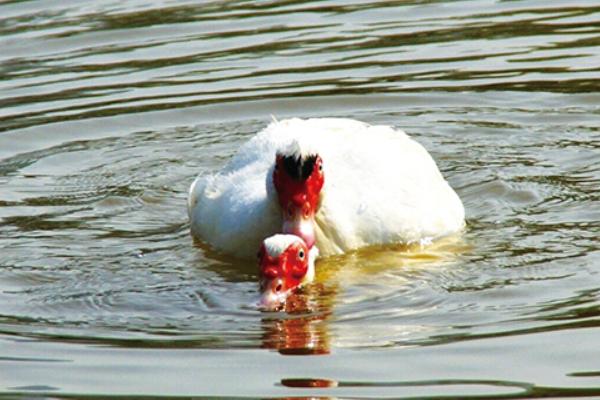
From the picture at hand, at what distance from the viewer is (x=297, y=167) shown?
9883 millimetres

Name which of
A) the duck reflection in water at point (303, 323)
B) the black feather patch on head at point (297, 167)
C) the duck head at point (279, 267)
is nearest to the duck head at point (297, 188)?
the black feather patch on head at point (297, 167)

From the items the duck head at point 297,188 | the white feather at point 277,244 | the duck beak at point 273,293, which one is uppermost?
A: the duck head at point 297,188

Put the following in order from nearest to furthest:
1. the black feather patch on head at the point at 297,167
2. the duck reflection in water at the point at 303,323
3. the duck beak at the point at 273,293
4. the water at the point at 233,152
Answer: the water at the point at 233,152 → the duck reflection in water at the point at 303,323 → the duck beak at the point at 273,293 → the black feather patch on head at the point at 297,167

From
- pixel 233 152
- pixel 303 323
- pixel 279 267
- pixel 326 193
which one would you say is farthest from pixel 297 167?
pixel 233 152

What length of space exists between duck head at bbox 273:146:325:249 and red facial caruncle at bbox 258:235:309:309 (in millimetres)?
250

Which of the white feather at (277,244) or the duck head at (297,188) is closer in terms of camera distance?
the white feather at (277,244)

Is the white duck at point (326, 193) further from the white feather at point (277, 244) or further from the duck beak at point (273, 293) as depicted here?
the duck beak at point (273, 293)

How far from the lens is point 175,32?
52.6 ft

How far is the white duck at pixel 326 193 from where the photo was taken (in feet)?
32.9

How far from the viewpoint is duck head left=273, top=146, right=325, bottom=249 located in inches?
390

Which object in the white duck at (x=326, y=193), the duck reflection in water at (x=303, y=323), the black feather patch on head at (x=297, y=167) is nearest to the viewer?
the duck reflection in water at (x=303, y=323)

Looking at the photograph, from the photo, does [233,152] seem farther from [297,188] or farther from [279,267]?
[279,267]

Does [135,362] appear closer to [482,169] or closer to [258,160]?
[258,160]

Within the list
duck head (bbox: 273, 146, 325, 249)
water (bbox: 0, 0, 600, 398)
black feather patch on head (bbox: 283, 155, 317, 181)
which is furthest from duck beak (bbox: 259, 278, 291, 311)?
black feather patch on head (bbox: 283, 155, 317, 181)
